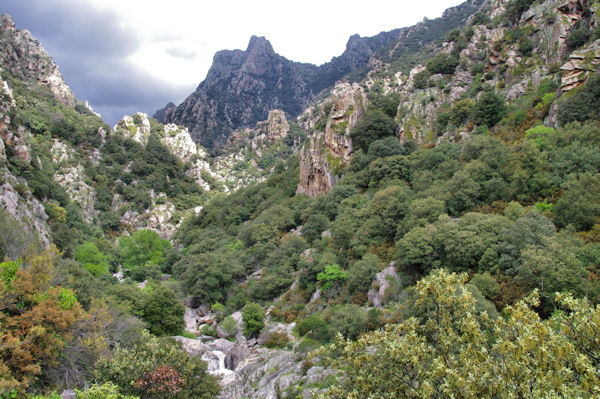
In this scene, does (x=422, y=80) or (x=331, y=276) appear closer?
(x=331, y=276)

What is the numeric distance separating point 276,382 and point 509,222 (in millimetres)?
18449

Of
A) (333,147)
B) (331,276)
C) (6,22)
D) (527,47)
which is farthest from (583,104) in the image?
(6,22)

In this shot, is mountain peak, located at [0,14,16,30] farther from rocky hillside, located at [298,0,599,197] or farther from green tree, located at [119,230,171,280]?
rocky hillside, located at [298,0,599,197]

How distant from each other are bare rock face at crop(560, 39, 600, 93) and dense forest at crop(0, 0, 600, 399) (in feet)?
1.15

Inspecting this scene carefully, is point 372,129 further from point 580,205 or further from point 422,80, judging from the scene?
point 580,205

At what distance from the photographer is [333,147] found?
174ft

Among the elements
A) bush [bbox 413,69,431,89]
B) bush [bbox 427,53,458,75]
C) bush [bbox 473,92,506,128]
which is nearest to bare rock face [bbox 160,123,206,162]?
bush [bbox 413,69,431,89]

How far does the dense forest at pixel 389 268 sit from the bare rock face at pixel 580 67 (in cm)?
35

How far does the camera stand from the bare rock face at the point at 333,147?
52062 millimetres

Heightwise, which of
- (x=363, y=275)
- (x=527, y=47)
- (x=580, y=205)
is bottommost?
(x=363, y=275)

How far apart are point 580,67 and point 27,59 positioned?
14688 centimetres

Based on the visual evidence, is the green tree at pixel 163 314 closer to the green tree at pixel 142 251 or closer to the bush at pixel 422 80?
the green tree at pixel 142 251

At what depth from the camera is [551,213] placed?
73.8 feet

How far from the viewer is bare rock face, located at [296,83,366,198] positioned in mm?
52062
